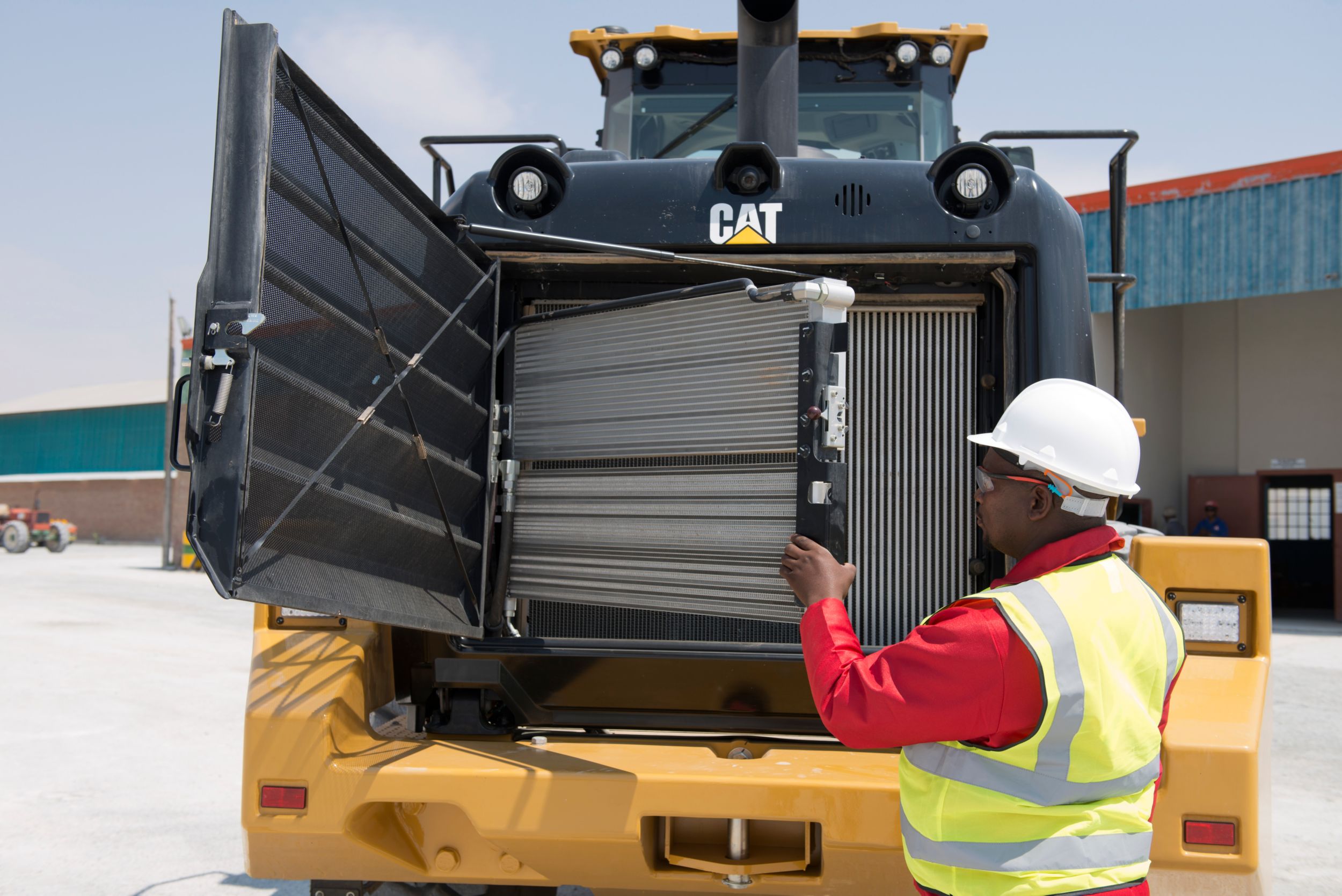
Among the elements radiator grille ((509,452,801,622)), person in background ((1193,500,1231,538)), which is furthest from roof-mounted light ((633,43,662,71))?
person in background ((1193,500,1231,538))

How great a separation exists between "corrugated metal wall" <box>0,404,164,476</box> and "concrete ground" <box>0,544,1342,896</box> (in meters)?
33.7

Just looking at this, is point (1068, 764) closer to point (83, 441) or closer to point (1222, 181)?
point (1222, 181)

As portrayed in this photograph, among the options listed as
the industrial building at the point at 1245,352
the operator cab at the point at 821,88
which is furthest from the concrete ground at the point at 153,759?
the industrial building at the point at 1245,352

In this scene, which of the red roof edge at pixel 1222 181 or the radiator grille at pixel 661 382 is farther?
the red roof edge at pixel 1222 181

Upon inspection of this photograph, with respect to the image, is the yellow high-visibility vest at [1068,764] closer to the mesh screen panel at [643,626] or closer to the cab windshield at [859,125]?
the mesh screen panel at [643,626]

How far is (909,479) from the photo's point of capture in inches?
133

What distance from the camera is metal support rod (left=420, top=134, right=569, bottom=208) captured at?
421cm

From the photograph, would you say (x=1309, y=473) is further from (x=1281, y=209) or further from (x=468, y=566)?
(x=468, y=566)

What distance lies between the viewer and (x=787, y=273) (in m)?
3.29

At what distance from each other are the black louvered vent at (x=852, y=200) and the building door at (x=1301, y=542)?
18.8m

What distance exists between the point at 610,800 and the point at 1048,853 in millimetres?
1189

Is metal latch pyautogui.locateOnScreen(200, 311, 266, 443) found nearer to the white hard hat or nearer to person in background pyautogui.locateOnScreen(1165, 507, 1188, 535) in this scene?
the white hard hat

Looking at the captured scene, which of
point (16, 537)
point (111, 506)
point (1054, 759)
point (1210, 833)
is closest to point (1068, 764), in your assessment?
point (1054, 759)

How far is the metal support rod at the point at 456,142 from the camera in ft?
13.8
